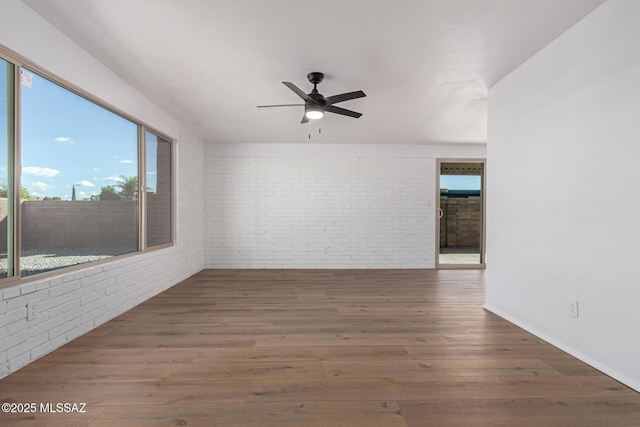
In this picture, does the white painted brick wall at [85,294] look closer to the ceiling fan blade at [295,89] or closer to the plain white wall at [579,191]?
the ceiling fan blade at [295,89]

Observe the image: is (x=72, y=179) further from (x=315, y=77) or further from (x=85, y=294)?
(x=315, y=77)

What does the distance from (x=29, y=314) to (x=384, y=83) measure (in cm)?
358

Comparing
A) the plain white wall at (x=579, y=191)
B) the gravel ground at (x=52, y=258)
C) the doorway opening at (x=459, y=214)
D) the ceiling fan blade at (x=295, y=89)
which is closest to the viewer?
the plain white wall at (x=579, y=191)

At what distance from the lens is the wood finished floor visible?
1576mm

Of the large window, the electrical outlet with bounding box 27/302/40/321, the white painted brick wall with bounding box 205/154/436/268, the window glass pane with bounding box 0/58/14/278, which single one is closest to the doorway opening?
the white painted brick wall with bounding box 205/154/436/268

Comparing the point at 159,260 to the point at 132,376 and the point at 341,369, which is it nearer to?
the point at 132,376

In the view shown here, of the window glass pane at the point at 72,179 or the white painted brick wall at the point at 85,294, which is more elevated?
the window glass pane at the point at 72,179

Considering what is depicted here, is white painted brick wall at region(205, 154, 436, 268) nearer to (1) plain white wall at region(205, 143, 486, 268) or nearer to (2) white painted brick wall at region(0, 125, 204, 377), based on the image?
(1) plain white wall at region(205, 143, 486, 268)

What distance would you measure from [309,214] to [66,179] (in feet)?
12.7

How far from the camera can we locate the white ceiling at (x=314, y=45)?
2.02 m

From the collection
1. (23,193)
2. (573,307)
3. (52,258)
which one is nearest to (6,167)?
(23,193)

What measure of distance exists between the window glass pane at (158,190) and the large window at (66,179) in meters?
0.03

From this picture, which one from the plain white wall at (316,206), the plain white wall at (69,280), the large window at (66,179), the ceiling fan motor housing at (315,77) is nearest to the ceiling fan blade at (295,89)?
the ceiling fan motor housing at (315,77)

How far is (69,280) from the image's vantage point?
7.93 feet
